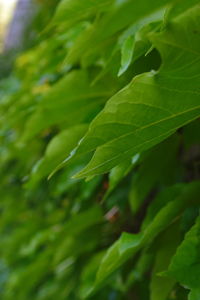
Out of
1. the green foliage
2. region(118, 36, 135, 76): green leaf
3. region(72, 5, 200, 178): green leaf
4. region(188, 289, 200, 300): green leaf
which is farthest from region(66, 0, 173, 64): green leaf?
region(188, 289, 200, 300): green leaf

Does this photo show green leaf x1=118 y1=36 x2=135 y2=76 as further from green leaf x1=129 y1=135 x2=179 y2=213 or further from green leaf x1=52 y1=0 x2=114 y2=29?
green leaf x1=129 y1=135 x2=179 y2=213

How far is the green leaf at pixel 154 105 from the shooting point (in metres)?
0.43

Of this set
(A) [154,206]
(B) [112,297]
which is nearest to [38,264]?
(B) [112,297]

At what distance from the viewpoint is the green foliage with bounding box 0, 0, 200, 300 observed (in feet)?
1.53

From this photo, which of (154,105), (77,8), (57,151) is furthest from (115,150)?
(57,151)

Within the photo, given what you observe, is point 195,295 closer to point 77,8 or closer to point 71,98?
point 77,8

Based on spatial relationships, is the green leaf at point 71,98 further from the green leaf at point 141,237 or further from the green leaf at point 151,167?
the green leaf at point 141,237

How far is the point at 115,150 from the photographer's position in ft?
1.59

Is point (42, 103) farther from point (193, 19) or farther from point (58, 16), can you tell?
point (193, 19)

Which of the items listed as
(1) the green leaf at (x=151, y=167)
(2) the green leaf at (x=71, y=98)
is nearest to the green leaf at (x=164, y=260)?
(1) the green leaf at (x=151, y=167)

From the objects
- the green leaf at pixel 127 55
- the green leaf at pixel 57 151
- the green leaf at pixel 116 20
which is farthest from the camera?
the green leaf at pixel 57 151

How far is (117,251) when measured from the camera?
62 cm

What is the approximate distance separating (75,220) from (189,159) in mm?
283

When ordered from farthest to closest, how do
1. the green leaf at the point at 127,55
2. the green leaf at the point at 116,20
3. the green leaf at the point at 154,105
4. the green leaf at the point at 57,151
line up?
the green leaf at the point at 57,151 → the green leaf at the point at 116,20 → the green leaf at the point at 127,55 → the green leaf at the point at 154,105
